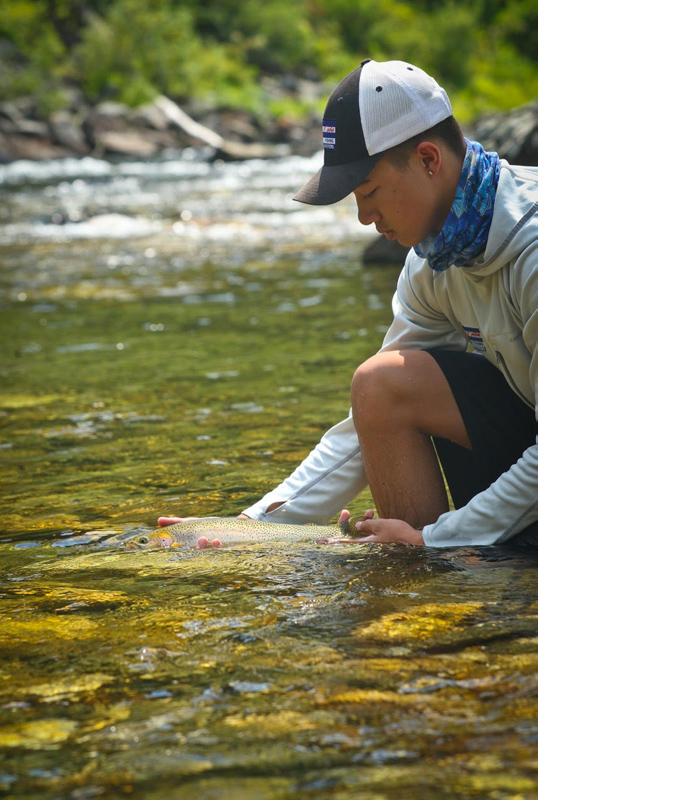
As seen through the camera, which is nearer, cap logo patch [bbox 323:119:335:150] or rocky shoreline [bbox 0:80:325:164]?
cap logo patch [bbox 323:119:335:150]

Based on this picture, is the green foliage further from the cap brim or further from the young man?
the cap brim

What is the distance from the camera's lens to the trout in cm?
318

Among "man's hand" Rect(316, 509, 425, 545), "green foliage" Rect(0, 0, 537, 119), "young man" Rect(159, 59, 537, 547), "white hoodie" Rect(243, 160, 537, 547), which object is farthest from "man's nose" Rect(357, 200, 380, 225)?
"green foliage" Rect(0, 0, 537, 119)

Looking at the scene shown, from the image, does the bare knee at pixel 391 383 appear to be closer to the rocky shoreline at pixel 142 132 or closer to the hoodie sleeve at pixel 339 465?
the hoodie sleeve at pixel 339 465

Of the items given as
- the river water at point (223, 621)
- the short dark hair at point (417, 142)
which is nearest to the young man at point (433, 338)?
the short dark hair at point (417, 142)

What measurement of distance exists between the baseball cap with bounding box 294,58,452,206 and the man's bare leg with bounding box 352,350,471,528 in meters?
0.57

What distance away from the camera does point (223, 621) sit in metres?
2.58

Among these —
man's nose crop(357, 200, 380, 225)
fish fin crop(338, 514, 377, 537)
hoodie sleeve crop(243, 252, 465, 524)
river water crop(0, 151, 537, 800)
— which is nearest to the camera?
river water crop(0, 151, 537, 800)

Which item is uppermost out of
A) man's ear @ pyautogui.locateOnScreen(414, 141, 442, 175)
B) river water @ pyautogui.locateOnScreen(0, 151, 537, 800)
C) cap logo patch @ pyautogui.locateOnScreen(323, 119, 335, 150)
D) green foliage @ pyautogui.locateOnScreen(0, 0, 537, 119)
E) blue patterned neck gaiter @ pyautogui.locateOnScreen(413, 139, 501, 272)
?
green foliage @ pyautogui.locateOnScreen(0, 0, 537, 119)

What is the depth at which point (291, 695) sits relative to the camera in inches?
83.6

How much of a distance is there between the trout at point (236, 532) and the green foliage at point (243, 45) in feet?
104
